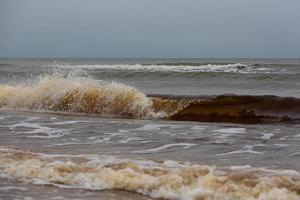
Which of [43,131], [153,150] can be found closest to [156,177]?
[153,150]

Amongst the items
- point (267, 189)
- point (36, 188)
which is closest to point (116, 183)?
point (36, 188)

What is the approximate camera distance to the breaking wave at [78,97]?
43.3 ft

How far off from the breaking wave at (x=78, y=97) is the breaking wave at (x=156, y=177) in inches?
255

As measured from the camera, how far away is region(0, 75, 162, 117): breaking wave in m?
13.2

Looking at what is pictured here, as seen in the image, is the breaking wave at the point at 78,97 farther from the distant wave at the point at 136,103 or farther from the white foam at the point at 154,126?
the white foam at the point at 154,126

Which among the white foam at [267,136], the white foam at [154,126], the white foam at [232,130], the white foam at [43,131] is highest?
the white foam at [267,136]

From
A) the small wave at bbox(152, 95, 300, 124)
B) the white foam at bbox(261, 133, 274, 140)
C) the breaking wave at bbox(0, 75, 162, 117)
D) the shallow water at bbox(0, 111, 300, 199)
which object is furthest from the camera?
the breaking wave at bbox(0, 75, 162, 117)

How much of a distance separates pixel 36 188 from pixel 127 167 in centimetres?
106

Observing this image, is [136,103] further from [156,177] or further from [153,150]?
[156,177]

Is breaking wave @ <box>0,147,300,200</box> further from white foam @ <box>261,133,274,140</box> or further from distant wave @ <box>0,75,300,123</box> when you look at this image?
distant wave @ <box>0,75,300,123</box>

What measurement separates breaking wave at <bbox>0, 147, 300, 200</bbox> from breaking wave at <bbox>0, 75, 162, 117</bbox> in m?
6.49

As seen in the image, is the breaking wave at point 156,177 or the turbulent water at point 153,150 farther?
the turbulent water at point 153,150

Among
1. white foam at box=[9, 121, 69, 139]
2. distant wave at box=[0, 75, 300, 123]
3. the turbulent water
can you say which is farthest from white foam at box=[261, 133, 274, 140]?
white foam at box=[9, 121, 69, 139]

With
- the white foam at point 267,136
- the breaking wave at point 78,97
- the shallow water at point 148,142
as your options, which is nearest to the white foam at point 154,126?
the shallow water at point 148,142
